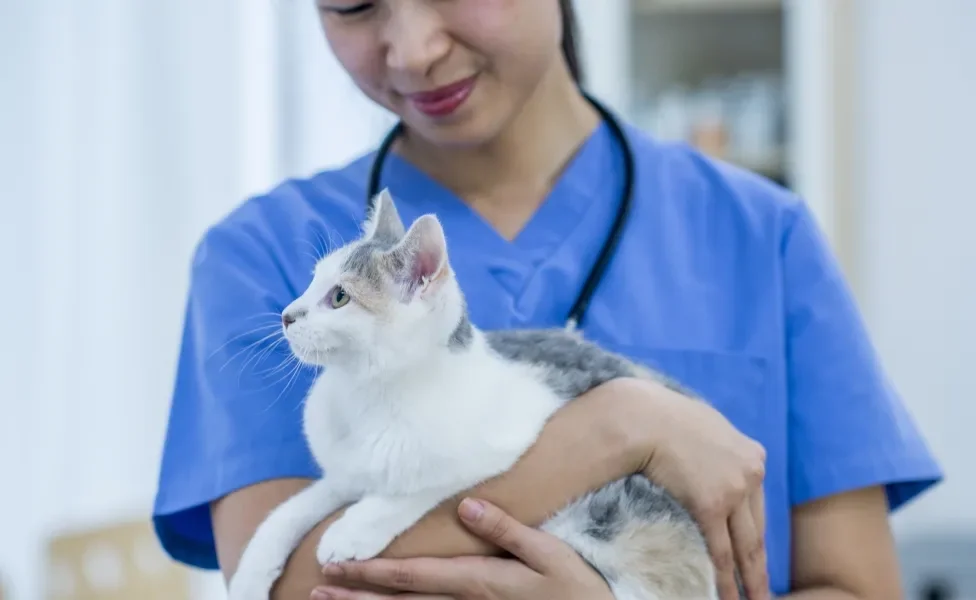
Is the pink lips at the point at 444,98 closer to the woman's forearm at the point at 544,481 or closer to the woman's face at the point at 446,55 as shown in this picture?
the woman's face at the point at 446,55

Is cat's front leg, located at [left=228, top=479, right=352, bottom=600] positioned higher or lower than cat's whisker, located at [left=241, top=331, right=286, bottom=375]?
lower

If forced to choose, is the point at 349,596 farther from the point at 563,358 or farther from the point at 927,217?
the point at 927,217

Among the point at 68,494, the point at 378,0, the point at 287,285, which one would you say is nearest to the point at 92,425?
the point at 68,494

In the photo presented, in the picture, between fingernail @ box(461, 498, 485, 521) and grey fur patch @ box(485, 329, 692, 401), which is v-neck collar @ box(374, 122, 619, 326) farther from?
fingernail @ box(461, 498, 485, 521)

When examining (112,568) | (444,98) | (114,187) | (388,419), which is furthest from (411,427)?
(114,187)

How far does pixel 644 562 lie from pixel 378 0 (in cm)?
54

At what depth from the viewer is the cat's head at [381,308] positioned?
672mm

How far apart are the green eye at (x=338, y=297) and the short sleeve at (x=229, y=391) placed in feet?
0.47

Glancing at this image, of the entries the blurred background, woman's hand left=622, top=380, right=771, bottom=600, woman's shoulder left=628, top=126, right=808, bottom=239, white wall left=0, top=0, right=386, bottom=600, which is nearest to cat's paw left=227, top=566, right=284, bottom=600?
woman's hand left=622, top=380, right=771, bottom=600

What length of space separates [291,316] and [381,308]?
0.06m

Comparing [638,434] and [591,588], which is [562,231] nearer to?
[638,434]

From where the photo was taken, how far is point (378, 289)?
69 centimetres

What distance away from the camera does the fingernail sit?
2.38ft

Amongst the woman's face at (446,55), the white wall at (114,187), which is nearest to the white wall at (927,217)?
the white wall at (114,187)
